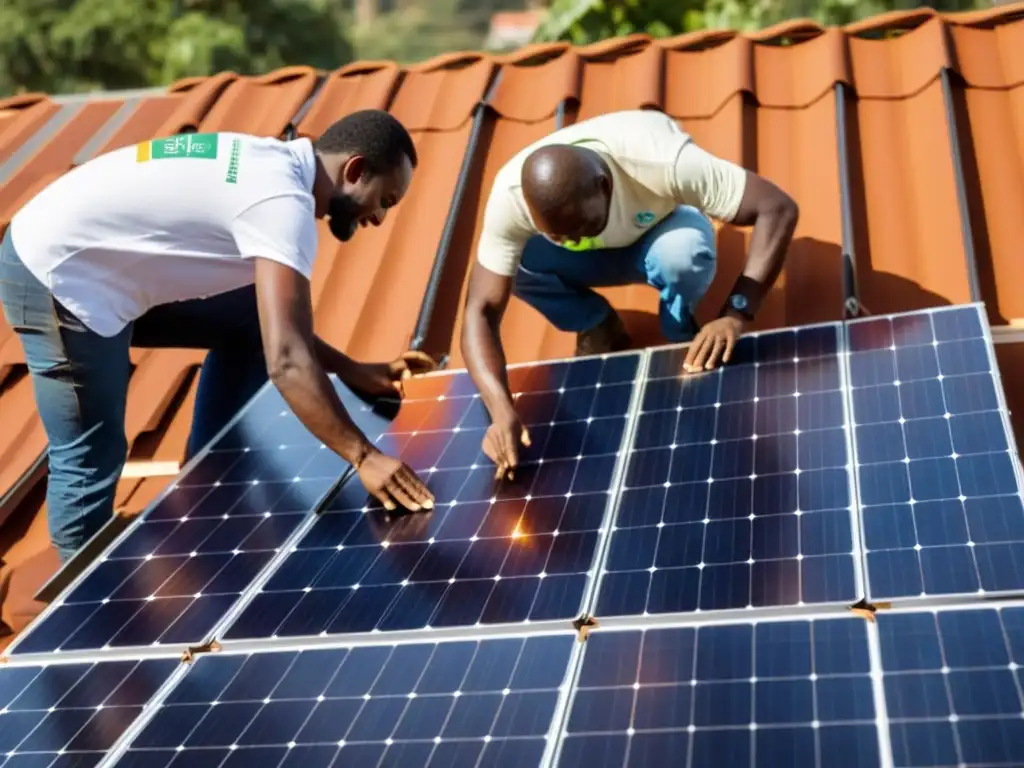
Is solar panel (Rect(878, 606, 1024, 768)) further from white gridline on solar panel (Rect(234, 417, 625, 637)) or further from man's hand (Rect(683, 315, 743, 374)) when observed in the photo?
man's hand (Rect(683, 315, 743, 374))

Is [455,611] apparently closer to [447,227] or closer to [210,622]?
[210,622]

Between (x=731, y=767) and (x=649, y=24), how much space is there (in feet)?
50.2

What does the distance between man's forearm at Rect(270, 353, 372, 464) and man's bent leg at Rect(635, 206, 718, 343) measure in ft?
4.88

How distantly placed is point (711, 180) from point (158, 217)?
2052mm

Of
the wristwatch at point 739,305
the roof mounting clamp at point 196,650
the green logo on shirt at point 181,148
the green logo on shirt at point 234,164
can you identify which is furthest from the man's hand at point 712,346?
the roof mounting clamp at point 196,650

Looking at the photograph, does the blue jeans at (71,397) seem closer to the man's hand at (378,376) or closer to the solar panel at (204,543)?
the solar panel at (204,543)

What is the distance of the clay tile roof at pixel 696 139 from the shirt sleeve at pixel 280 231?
1.40m

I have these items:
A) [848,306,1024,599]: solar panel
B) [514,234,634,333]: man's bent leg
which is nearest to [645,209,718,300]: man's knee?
[514,234,634,333]: man's bent leg

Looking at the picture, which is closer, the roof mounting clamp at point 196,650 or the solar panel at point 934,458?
the solar panel at point 934,458

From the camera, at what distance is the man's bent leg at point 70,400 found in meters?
4.59

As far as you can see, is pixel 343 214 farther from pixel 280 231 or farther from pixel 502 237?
pixel 502 237

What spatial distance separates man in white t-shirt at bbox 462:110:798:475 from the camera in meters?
4.59

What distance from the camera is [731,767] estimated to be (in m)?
2.77

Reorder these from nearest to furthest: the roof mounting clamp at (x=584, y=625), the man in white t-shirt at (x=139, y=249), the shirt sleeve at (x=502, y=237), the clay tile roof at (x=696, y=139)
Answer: the roof mounting clamp at (x=584, y=625) < the man in white t-shirt at (x=139, y=249) < the shirt sleeve at (x=502, y=237) < the clay tile roof at (x=696, y=139)
